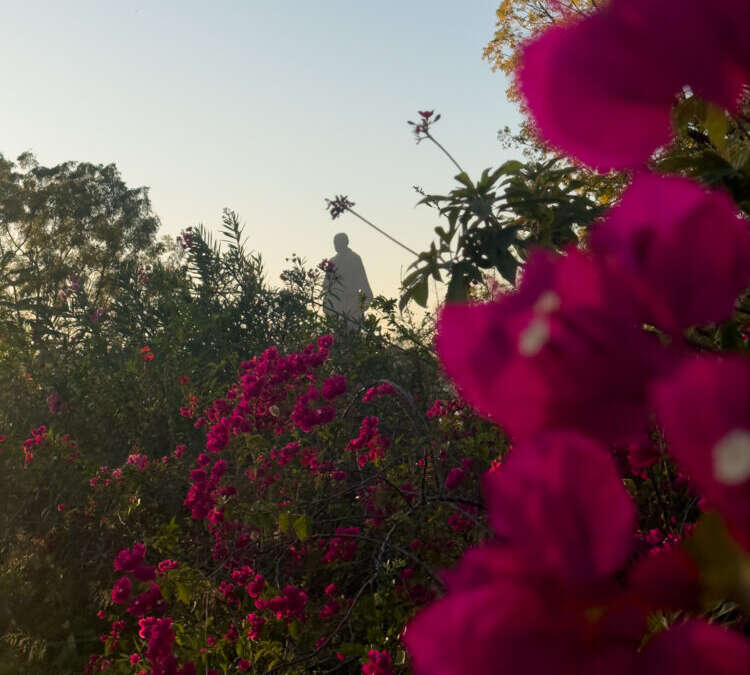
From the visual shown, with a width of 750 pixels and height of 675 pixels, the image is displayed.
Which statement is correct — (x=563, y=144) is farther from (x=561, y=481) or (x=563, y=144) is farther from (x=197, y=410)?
(x=197, y=410)

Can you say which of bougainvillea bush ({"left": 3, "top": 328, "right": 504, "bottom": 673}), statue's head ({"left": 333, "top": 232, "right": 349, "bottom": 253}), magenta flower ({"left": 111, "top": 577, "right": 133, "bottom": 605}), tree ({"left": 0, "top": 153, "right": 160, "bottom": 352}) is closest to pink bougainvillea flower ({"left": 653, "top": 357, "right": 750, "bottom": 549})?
bougainvillea bush ({"left": 3, "top": 328, "right": 504, "bottom": 673})

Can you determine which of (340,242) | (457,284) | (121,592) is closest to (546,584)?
(457,284)

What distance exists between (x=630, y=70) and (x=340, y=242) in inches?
610

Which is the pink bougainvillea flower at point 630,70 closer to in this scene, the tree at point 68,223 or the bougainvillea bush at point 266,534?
the bougainvillea bush at point 266,534

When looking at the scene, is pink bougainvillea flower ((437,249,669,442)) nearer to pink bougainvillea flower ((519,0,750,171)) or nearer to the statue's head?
pink bougainvillea flower ((519,0,750,171))

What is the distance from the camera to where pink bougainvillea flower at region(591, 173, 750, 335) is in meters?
0.23

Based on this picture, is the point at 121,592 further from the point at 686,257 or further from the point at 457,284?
the point at 686,257

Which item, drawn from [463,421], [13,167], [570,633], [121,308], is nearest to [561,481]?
[570,633]

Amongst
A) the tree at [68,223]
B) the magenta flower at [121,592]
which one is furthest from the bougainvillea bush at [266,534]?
the tree at [68,223]

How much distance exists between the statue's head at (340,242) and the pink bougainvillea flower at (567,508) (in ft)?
50.6

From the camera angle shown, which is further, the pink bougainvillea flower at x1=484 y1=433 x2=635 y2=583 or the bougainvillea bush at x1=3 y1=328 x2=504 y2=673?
the bougainvillea bush at x1=3 y1=328 x2=504 y2=673

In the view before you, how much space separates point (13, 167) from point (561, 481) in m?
23.5

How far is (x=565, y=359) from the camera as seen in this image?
225mm

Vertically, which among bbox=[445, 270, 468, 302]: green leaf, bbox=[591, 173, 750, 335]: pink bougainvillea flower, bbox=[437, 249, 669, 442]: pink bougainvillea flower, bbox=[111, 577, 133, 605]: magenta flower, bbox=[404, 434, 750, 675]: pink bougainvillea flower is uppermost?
bbox=[445, 270, 468, 302]: green leaf
